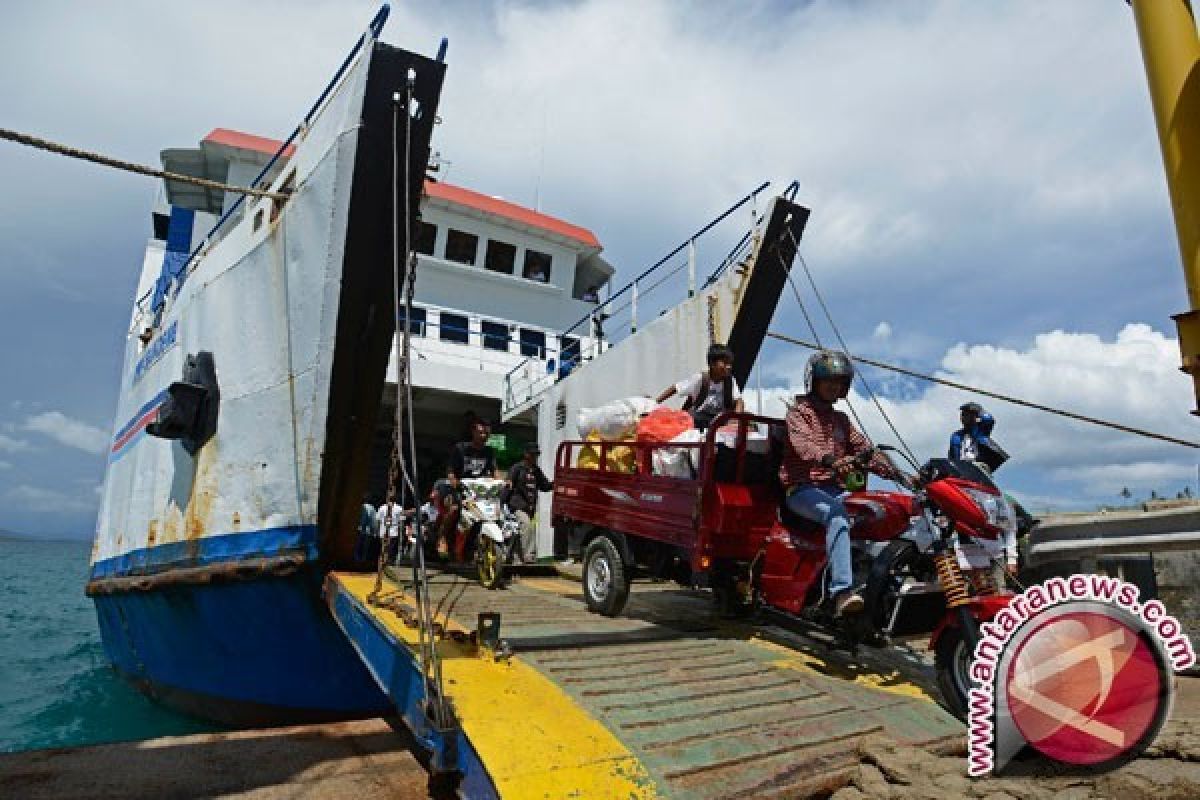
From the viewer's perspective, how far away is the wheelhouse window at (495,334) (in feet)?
43.8

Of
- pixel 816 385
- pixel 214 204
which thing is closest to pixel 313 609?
pixel 816 385

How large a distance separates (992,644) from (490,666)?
6.34 ft

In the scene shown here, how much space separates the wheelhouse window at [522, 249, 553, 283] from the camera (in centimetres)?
1410

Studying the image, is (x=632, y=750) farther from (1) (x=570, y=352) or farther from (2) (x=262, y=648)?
(1) (x=570, y=352)

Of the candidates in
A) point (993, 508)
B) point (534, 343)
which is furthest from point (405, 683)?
point (534, 343)

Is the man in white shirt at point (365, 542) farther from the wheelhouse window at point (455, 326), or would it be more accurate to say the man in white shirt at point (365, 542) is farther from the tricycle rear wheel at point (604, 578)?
the wheelhouse window at point (455, 326)

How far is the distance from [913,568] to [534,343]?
11028mm

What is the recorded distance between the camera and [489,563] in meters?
6.34

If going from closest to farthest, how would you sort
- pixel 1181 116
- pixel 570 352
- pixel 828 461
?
pixel 1181 116 < pixel 828 461 < pixel 570 352

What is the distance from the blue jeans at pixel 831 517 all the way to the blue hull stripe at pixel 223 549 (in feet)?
10.9

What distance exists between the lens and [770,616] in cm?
469

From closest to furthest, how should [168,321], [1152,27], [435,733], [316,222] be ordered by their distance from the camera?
[435,733]
[1152,27]
[316,222]
[168,321]

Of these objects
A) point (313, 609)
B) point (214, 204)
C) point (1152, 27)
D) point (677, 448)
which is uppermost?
point (214, 204)

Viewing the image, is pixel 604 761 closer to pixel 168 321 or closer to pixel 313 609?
pixel 313 609
